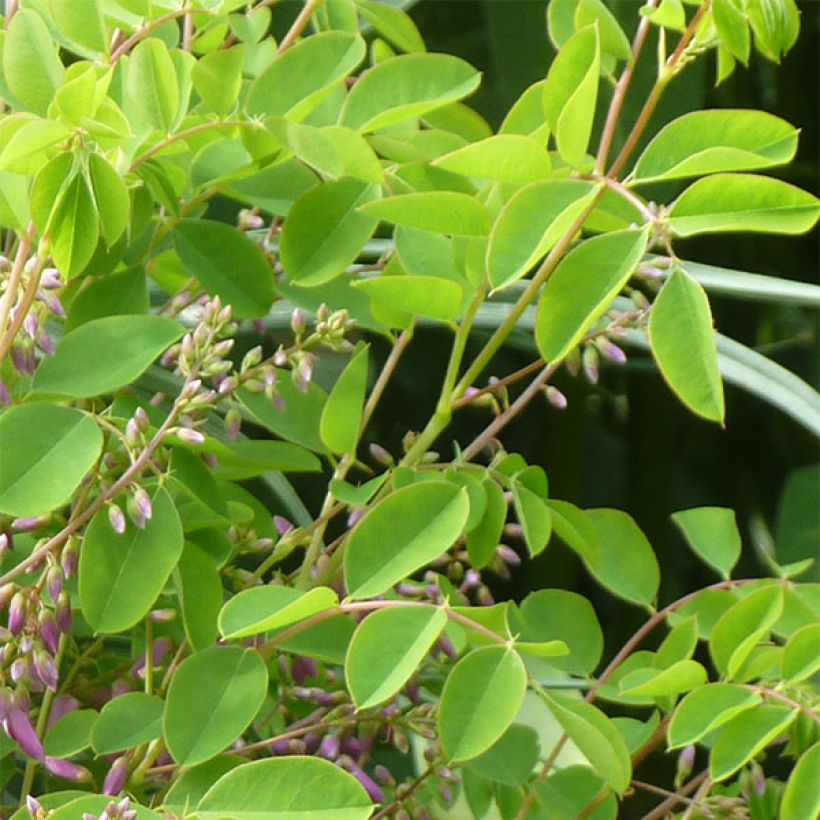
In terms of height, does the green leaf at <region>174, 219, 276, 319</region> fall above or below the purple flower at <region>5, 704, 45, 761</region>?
above

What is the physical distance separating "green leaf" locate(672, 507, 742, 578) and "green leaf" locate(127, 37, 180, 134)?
23 centimetres

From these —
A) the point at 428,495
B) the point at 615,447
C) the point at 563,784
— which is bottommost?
the point at 615,447

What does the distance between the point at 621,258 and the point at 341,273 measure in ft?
0.30

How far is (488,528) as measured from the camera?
399mm

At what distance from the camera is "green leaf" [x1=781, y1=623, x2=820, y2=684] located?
0.38 meters

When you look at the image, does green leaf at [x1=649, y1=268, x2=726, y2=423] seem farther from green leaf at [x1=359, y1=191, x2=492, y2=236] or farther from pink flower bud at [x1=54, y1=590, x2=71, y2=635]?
pink flower bud at [x1=54, y1=590, x2=71, y2=635]

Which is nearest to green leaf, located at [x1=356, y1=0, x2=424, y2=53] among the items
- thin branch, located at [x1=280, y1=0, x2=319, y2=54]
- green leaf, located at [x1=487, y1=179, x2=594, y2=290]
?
thin branch, located at [x1=280, y1=0, x2=319, y2=54]

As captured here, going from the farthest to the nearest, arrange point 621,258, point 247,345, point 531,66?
point 531,66, point 247,345, point 621,258

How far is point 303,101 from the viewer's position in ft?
1.21

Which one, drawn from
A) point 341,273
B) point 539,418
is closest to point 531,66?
point 539,418

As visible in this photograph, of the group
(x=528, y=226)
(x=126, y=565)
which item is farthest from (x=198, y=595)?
(x=528, y=226)

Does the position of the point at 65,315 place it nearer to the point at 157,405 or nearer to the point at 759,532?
the point at 157,405

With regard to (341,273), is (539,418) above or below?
below

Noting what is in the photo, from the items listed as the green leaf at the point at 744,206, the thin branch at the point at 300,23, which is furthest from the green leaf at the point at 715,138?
the thin branch at the point at 300,23
